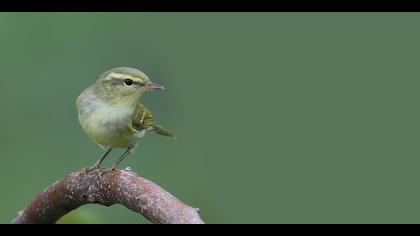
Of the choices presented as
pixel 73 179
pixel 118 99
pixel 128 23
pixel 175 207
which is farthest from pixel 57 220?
pixel 128 23

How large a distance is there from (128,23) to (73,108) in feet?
2.90

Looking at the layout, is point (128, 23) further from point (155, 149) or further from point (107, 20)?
point (155, 149)

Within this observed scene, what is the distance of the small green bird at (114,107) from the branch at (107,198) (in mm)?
538

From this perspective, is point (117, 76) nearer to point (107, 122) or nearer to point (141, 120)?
point (107, 122)

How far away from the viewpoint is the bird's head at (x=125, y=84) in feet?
12.1

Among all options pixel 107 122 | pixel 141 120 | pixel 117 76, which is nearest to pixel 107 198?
pixel 107 122

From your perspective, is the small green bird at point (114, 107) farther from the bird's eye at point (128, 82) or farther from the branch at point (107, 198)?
the branch at point (107, 198)

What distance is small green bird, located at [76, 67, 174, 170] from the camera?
371 cm

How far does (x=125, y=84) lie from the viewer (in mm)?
3750

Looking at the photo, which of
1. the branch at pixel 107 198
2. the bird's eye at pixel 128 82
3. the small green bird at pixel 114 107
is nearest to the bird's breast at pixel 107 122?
the small green bird at pixel 114 107

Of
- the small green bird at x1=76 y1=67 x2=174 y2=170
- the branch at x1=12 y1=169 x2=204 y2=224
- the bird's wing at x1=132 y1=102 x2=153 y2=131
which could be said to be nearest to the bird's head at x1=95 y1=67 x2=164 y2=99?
the small green bird at x1=76 y1=67 x2=174 y2=170

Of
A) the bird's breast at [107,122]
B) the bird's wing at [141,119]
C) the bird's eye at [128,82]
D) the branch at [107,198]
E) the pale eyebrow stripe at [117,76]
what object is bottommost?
the branch at [107,198]

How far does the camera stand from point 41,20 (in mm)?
5488

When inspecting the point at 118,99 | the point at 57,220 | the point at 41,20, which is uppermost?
the point at 41,20
